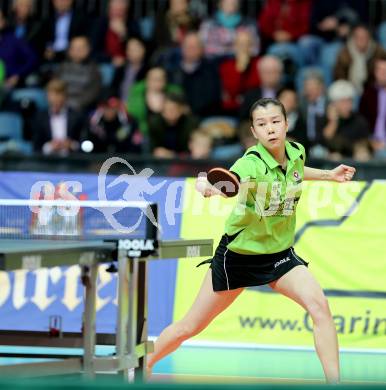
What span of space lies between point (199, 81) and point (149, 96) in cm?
81

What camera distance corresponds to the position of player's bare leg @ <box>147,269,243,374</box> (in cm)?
782

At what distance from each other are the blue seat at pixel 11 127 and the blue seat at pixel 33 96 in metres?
0.35

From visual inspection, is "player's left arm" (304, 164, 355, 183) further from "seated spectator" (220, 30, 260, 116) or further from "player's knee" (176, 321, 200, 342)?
"seated spectator" (220, 30, 260, 116)

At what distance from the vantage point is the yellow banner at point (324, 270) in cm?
1046

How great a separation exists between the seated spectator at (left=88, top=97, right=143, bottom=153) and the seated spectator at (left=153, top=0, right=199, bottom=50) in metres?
2.10

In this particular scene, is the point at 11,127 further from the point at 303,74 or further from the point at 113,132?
the point at 303,74

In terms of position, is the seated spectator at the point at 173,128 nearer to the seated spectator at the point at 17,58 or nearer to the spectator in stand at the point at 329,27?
the spectator in stand at the point at 329,27

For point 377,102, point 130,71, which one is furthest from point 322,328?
point 130,71

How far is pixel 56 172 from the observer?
37.3 feet

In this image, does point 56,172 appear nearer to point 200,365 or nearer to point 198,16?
point 200,365

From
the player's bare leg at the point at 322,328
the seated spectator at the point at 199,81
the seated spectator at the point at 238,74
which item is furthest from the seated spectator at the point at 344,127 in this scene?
the player's bare leg at the point at 322,328

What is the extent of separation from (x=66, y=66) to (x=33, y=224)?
8187mm

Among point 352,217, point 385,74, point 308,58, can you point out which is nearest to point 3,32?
point 308,58

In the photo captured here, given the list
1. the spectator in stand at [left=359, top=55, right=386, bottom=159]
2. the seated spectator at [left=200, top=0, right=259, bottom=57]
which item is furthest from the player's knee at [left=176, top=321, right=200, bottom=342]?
the seated spectator at [left=200, top=0, right=259, bottom=57]
